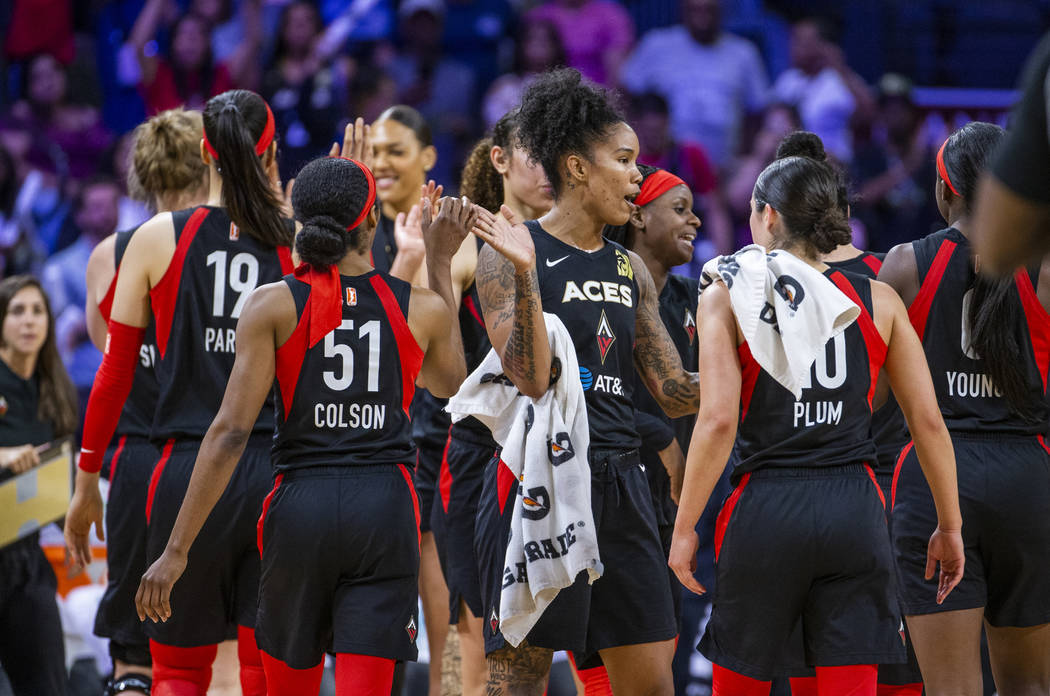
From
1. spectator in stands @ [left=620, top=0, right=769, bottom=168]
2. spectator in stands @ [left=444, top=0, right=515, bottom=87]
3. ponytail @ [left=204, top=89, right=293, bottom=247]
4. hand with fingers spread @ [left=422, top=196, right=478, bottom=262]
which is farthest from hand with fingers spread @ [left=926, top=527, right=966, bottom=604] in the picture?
spectator in stands @ [left=444, top=0, right=515, bottom=87]

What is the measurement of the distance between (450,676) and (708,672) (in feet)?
6.22

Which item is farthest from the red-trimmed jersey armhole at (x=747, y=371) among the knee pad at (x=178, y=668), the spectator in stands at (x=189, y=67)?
the spectator in stands at (x=189, y=67)

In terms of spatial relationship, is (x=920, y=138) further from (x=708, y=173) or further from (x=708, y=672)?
(x=708, y=672)

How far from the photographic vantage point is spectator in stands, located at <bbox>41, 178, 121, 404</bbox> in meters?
9.62

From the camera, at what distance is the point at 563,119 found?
4.23 m

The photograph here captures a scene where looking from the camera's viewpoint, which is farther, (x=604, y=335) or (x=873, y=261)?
(x=873, y=261)

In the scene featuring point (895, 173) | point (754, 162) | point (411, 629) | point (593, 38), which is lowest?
point (411, 629)

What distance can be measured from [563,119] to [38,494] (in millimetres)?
3167

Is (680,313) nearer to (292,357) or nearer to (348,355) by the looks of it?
(348,355)

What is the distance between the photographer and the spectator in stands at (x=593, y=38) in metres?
11.3

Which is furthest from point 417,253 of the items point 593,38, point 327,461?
point 593,38

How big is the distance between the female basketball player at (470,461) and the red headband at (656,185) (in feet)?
1.29

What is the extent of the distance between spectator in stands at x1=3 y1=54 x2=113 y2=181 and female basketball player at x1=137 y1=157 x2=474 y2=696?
294 inches

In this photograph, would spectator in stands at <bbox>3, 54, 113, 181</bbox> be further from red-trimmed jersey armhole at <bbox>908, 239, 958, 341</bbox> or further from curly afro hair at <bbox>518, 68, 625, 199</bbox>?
red-trimmed jersey armhole at <bbox>908, 239, 958, 341</bbox>
